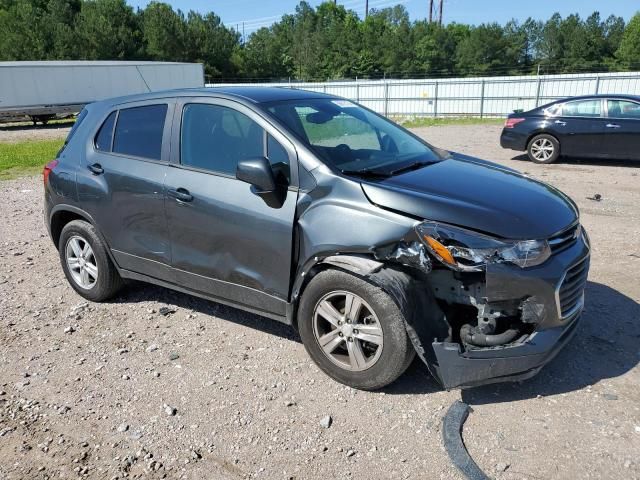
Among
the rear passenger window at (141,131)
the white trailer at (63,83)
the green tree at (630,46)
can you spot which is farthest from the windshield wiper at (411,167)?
the green tree at (630,46)

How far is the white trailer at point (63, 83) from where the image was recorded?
89.4 ft

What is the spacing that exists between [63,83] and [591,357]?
31210 millimetres

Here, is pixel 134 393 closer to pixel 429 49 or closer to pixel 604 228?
pixel 604 228

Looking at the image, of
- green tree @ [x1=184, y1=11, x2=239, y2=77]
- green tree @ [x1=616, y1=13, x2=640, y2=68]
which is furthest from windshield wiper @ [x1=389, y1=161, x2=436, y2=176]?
green tree @ [x1=616, y1=13, x2=640, y2=68]

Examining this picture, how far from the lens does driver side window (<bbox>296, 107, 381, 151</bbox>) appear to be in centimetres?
377

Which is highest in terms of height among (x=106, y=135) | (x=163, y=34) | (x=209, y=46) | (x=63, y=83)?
(x=163, y=34)

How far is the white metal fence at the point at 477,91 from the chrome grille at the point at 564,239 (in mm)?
22028

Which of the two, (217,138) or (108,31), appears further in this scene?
(108,31)

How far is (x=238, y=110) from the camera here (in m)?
3.81

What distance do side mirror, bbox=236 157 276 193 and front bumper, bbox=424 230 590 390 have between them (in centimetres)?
139

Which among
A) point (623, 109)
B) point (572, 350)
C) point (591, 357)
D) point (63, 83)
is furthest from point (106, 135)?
point (63, 83)

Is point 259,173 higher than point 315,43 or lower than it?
lower

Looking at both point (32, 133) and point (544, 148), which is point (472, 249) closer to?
point (544, 148)

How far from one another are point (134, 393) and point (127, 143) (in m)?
2.07
